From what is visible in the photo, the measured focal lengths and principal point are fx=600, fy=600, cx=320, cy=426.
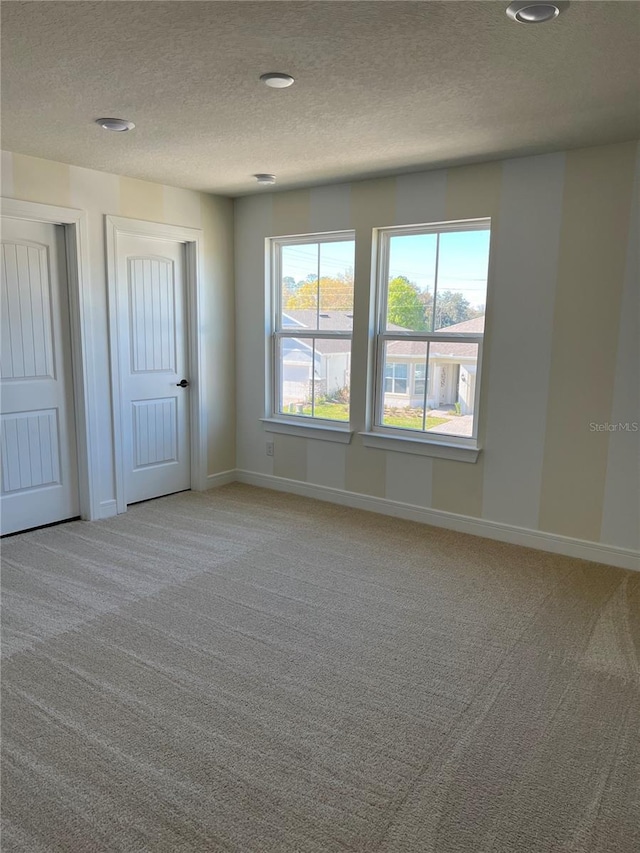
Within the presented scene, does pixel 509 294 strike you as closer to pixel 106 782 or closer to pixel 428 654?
pixel 428 654

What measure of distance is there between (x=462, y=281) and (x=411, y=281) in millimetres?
396

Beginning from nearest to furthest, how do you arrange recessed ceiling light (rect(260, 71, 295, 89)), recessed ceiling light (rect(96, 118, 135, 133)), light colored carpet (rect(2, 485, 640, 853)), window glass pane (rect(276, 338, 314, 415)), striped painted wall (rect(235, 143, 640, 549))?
1. light colored carpet (rect(2, 485, 640, 853))
2. recessed ceiling light (rect(260, 71, 295, 89))
3. recessed ceiling light (rect(96, 118, 135, 133))
4. striped painted wall (rect(235, 143, 640, 549))
5. window glass pane (rect(276, 338, 314, 415))

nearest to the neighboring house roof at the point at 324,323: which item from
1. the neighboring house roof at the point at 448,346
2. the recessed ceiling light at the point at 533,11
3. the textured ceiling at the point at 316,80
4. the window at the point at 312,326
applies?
the window at the point at 312,326

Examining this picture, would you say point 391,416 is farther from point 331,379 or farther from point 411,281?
point 411,281

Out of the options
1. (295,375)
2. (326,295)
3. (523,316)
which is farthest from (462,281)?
(295,375)

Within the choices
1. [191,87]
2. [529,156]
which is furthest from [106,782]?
[529,156]

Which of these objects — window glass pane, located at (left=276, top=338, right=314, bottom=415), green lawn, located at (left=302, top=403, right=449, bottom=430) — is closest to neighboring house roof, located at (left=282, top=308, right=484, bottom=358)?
window glass pane, located at (left=276, top=338, right=314, bottom=415)

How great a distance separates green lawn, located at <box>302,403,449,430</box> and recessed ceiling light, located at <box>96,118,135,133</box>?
8.08 ft

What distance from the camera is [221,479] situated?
5320 millimetres

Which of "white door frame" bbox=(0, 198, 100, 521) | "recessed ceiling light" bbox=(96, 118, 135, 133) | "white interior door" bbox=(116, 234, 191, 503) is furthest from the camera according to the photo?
"white interior door" bbox=(116, 234, 191, 503)

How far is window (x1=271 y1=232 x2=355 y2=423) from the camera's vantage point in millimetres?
4668

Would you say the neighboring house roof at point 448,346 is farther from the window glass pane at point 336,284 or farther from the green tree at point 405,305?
the window glass pane at point 336,284

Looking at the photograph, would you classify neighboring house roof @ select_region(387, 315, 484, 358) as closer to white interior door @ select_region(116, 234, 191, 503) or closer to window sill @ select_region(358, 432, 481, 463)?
window sill @ select_region(358, 432, 481, 463)

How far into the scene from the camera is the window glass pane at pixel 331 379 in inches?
186
